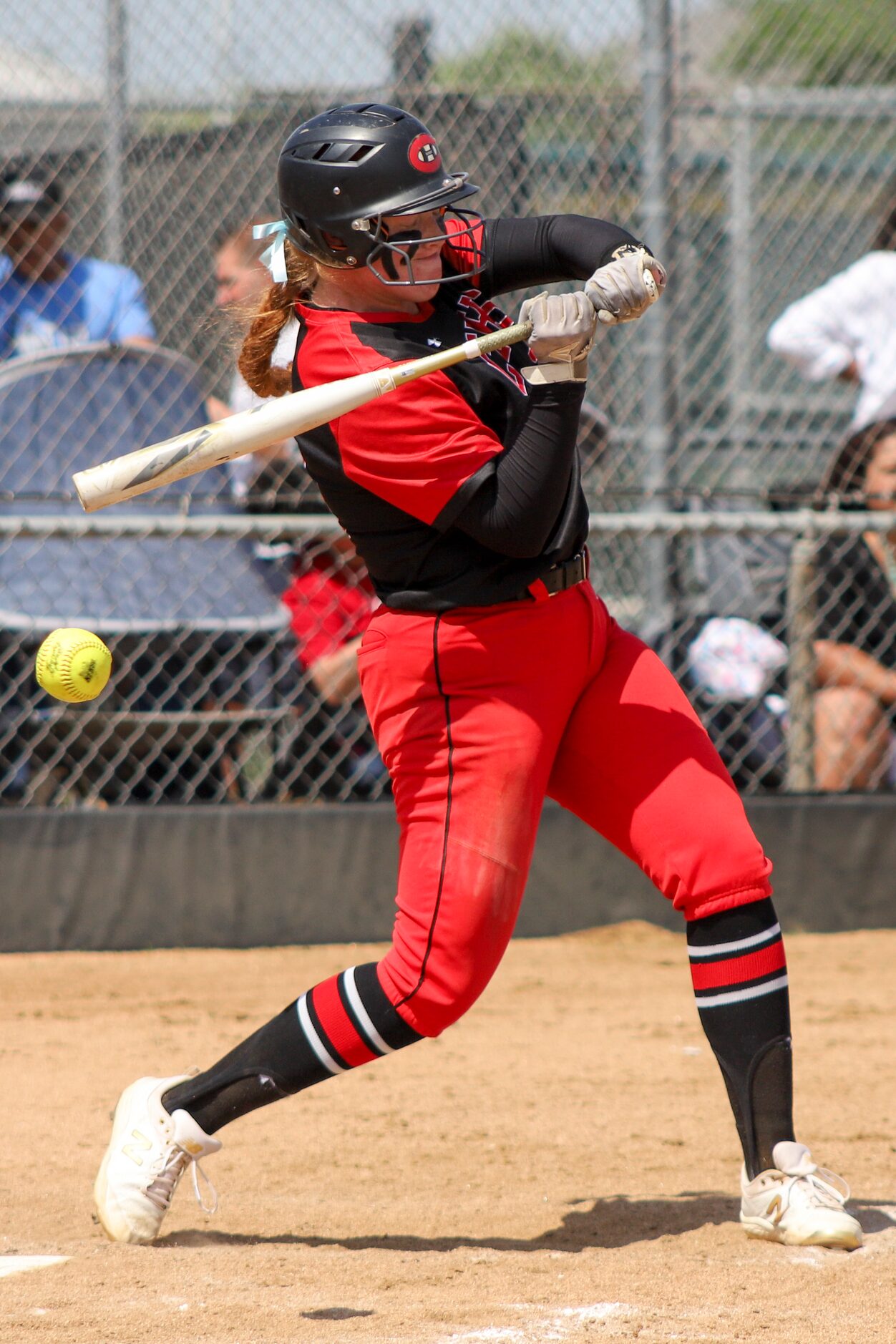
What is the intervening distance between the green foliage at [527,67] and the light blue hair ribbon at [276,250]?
2.73 meters

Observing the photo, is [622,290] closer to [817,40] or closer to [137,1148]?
[137,1148]

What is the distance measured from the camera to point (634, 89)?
5.19m

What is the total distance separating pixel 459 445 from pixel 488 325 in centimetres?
36

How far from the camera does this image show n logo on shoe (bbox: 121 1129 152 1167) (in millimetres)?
2574

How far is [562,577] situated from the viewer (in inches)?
99.3

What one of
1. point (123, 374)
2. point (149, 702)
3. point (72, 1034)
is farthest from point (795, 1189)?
point (123, 374)

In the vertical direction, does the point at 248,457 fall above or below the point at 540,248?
below

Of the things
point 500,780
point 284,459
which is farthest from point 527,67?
point 500,780

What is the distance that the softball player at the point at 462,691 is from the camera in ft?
7.80

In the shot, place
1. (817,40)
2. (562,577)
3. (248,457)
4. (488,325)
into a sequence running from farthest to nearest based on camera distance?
1. (817,40)
2. (248,457)
3. (488,325)
4. (562,577)

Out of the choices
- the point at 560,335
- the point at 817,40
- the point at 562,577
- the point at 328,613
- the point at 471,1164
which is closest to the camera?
the point at 560,335

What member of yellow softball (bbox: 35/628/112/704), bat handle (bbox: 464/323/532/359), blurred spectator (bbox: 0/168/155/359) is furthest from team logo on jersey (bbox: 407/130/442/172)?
blurred spectator (bbox: 0/168/155/359)

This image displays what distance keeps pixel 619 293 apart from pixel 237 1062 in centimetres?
143

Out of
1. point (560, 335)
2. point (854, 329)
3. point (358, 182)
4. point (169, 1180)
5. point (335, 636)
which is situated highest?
point (358, 182)
